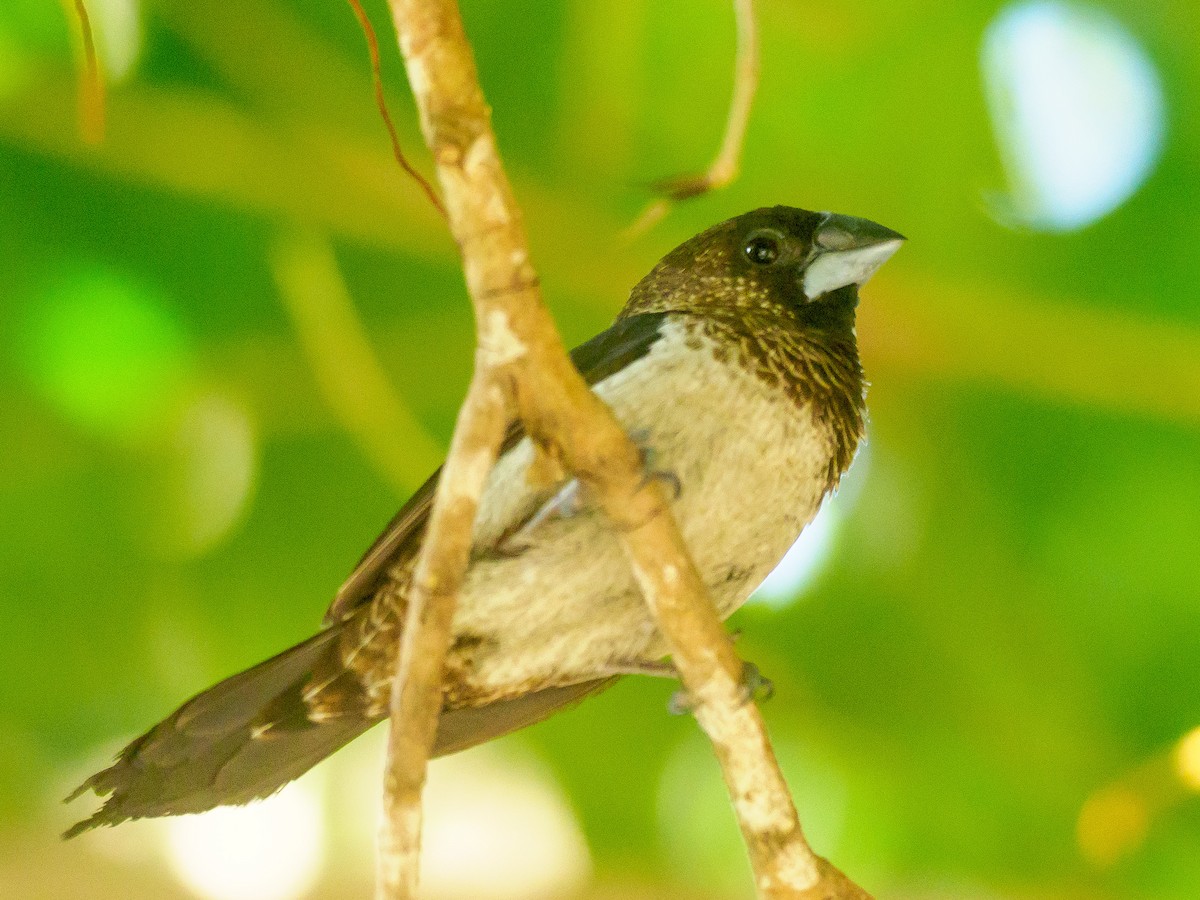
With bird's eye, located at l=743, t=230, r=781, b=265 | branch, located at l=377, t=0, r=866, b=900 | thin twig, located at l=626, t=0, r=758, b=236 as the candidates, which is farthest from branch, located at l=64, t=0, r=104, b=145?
bird's eye, located at l=743, t=230, r=781, b=265

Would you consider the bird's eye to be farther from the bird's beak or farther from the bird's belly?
the bird's belly

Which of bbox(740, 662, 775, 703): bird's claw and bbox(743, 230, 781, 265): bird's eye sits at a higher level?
bbox(743, 230, 781, 265): bird's eye

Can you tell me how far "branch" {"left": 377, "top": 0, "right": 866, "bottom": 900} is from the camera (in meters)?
1.61

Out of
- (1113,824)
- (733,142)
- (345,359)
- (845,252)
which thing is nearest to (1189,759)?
(1113,824)

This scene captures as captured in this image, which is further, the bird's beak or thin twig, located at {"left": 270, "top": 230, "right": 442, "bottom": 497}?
thin twig, located at {"left": 270, "top": 230, "right": 442, "bottom": 497}

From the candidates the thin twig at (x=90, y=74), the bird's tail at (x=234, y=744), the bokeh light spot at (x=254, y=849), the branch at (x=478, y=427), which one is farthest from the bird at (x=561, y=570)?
the bokeh light spot at (x=254, y=849)

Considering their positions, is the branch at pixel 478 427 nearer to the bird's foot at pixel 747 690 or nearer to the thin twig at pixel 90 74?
the bird's foot at pixel 747 690

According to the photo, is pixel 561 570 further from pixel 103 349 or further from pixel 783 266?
pixel 103 349

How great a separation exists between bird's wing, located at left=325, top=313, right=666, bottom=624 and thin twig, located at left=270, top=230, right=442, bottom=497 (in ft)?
4.04

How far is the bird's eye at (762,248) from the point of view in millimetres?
2881

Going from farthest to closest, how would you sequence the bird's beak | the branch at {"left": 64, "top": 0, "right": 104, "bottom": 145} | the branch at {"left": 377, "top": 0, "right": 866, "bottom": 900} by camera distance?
the bird's beak
the branch at {"left": 64, "top": 0, "right": 104, "bottom": 145}
the branch at {"left": 377, "top": 0, "right": 866, "bottom": 900}

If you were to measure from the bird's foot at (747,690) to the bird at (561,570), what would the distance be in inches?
8.9

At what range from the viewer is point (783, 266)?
9.38 feet

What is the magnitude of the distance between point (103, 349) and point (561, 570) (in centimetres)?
198
